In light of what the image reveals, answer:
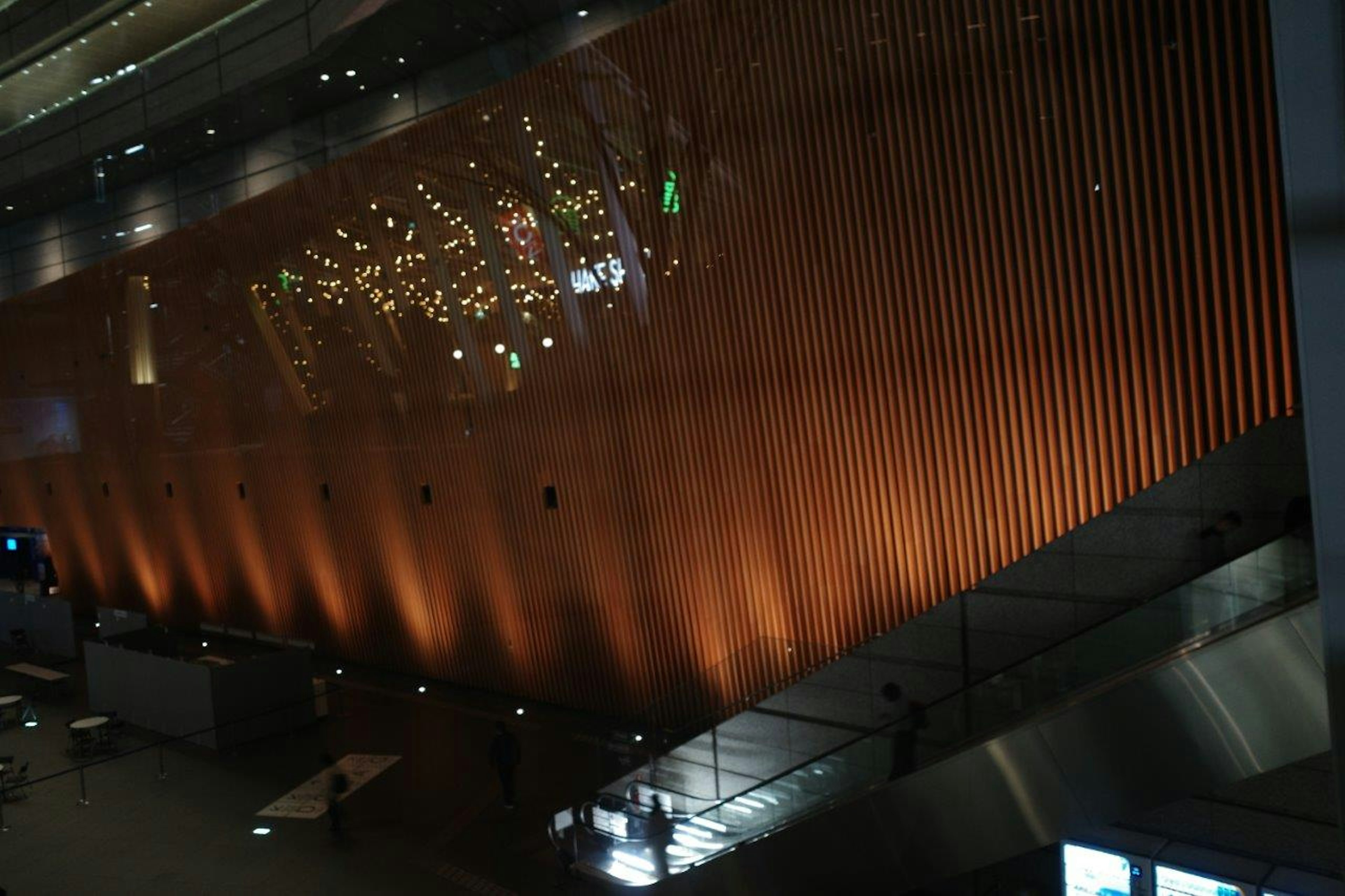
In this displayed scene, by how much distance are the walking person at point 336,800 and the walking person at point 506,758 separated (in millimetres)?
1341

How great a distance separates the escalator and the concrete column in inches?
76.1

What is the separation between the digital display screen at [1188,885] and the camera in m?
5.93

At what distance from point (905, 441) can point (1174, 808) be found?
3131 millimetres

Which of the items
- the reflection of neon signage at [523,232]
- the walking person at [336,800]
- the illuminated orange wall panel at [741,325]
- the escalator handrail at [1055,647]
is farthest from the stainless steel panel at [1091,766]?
the reflection of neon signage at [523,232]

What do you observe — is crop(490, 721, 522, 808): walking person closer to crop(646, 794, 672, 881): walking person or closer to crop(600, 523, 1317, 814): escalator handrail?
crop(646, 794, 672, 881): walking person

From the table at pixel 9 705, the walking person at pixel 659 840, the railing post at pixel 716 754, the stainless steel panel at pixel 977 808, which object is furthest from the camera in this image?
the table at pixel 9 705

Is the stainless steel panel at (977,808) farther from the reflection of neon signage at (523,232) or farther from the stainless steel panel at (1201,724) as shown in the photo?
the reflection of neon signage at (523,232)

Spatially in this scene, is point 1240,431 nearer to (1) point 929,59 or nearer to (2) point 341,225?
(1) point 929,59

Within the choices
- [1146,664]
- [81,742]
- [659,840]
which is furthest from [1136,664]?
[81,742]

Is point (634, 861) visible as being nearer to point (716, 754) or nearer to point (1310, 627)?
point (716, 754)

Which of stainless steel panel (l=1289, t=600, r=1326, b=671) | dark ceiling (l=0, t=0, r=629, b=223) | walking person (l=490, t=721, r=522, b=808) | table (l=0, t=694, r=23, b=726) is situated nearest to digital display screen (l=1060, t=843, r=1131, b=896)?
stainless steel panel (l=1289, t=600, r=1326, b=671)

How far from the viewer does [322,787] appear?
31.4ft

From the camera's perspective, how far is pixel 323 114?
12.0m

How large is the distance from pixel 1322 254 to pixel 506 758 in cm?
764
